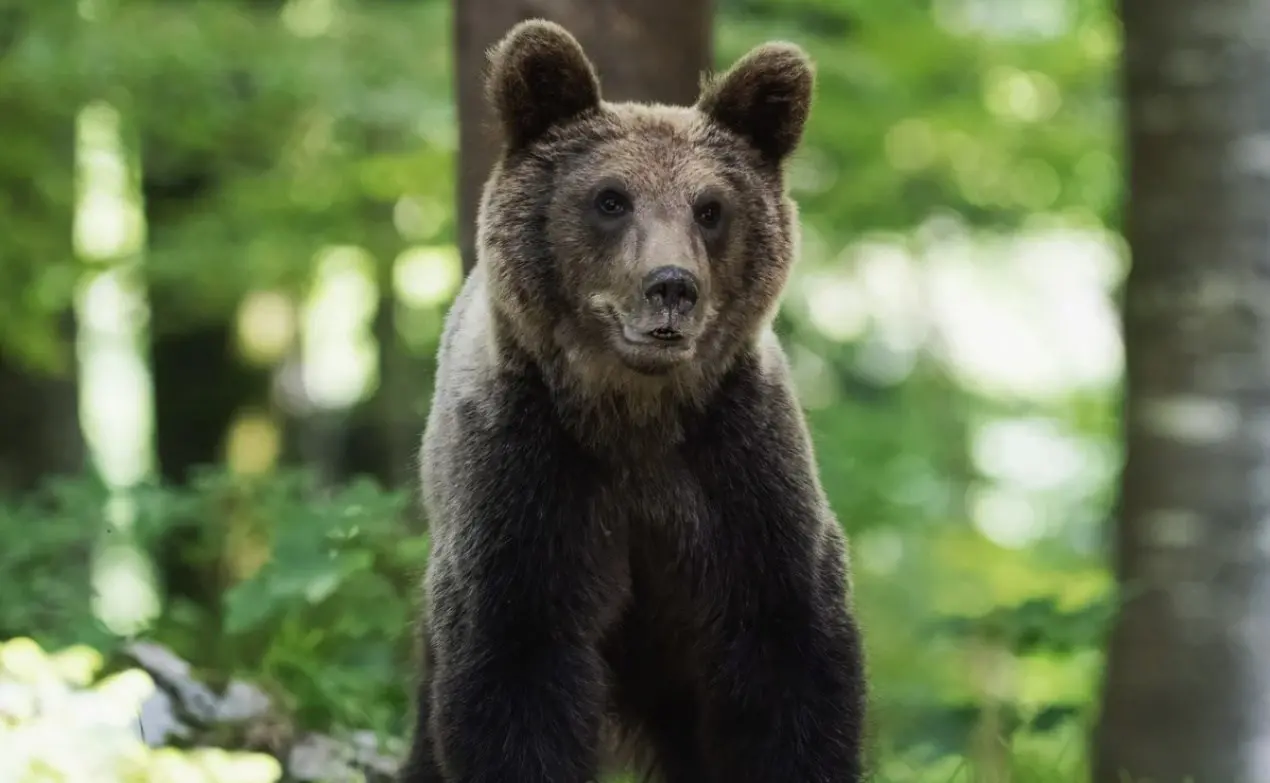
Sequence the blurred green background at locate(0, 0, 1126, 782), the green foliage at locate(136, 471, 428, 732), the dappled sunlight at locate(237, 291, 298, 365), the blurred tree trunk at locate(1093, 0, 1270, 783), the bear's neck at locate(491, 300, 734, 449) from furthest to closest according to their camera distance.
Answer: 1. the dappled sunlight at locate(237, 291, 298, 365)
2. the blurred tree trunk at locate(1093, 0, 1270, 783)
3. the blurred green background at locate(0, 0, 1126, 782)
4. the green foliage at locate(136, 471, 428, 732)
5. the bear's neck at locate(491, 300, 734, 449)

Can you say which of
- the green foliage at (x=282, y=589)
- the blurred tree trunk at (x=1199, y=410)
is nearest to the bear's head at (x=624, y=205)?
the green foliage at (x=282, y=589)

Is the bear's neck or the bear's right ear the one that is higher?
the bear's right ear

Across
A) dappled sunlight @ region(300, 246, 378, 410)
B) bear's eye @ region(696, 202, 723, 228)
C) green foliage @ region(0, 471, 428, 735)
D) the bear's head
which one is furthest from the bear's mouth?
dappled sunlight @ region(300, 246, 378, 410)

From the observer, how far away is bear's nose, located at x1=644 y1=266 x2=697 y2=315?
10.3 feet

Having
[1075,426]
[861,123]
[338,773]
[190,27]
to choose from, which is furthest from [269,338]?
[338,773]

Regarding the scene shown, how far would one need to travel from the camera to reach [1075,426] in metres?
11.8

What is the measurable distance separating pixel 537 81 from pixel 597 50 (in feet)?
5.65

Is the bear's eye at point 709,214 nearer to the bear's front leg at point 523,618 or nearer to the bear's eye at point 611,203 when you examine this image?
the bear's eye at point 611,203

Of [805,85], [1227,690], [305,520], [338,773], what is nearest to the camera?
[805,85]

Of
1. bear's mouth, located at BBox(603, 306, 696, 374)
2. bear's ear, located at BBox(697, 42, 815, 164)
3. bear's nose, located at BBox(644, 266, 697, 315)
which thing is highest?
bear's ear, located at BBox(697, 42, 815, 164)

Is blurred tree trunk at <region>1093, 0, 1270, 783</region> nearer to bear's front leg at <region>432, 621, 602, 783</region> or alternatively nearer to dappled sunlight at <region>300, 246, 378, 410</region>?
bear's front leg at <region>432, 621, 602, 783</region>

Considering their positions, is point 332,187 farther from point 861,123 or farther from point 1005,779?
point 1005,779

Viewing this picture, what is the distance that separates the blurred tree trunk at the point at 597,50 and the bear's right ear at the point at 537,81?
1554 millimetres

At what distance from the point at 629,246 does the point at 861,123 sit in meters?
4.97
